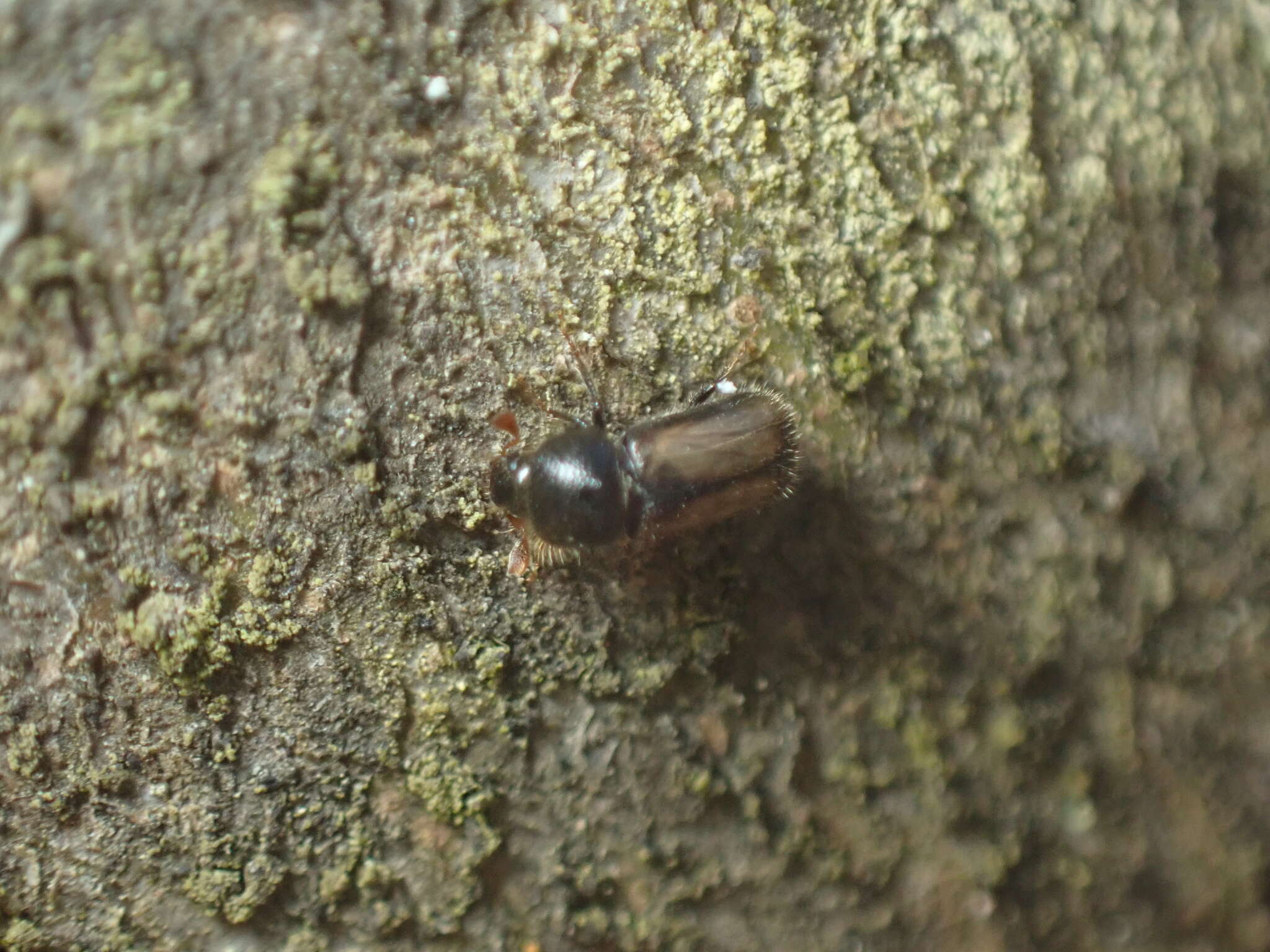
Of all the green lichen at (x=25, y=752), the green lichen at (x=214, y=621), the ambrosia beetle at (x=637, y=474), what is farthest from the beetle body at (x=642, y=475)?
the green lichen at (x=25, y=752)

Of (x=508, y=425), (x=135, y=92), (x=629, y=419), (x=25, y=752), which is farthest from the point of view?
(x=629, y=419)

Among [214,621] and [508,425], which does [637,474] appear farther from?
[214,621]

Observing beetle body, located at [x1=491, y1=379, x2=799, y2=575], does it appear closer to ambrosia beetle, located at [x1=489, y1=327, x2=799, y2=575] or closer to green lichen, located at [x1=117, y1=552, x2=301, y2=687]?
ambrosia beetle, located at [x1=489, y1=327, x2=799, y2=575]

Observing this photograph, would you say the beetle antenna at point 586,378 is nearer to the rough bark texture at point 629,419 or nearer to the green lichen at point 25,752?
the rough bark texture at point 629,419

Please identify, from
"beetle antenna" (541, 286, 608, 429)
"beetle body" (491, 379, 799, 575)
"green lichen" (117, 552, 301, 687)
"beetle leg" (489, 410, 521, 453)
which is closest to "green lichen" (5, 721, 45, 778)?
"green lichen" (117, 552, 301, 687)

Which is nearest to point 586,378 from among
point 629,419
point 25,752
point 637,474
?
point 629,419
